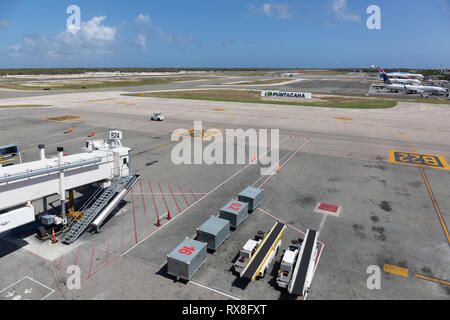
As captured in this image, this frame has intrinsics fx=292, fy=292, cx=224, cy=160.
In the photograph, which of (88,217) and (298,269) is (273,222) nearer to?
(298,269)

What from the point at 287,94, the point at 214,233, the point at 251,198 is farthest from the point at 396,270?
the point at 287,94

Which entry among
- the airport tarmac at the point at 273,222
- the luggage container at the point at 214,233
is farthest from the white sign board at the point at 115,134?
the luggage container at the point at 214,233

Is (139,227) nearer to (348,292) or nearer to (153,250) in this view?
(153,250)

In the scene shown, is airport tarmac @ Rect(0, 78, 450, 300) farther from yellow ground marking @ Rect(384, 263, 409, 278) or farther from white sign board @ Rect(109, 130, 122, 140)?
white sign board @ Rect(109, 130, 122, 140)

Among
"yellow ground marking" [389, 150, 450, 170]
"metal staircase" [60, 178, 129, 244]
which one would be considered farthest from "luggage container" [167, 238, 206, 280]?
"yellow ground marking" [389, 150, 450, 170]
